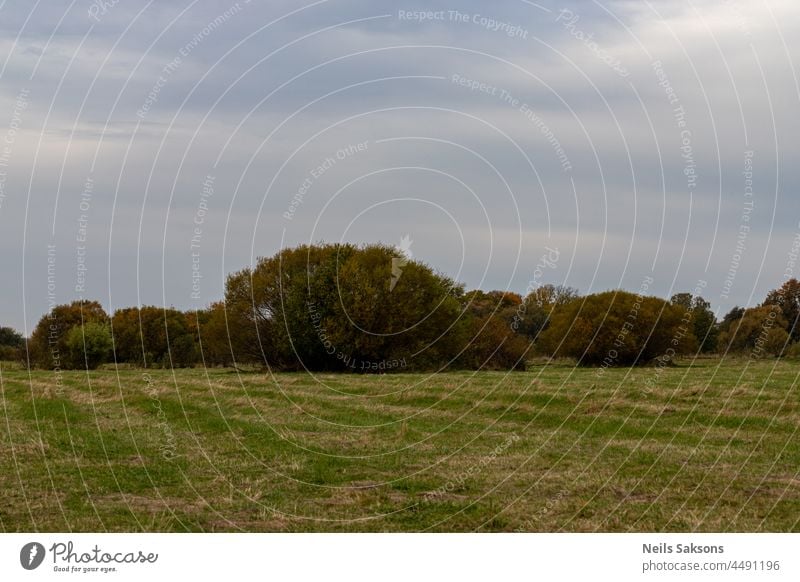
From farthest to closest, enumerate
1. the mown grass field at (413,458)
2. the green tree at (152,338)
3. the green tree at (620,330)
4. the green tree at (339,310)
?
the green tree at (152,338), the green tree at (620,330), the green tree at (339,310), the mown grass field at (413,458)

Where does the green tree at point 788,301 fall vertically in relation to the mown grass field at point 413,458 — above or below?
above

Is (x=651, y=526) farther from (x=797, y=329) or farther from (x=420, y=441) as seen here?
(x=797, y=329)

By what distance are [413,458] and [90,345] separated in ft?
144

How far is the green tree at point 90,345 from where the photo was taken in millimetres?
59656

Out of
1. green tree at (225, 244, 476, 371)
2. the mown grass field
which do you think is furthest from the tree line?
the mown grass field

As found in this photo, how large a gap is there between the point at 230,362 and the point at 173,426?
37322mm

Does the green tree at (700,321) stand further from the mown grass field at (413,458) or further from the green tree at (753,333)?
the mown grass field at (413,458)

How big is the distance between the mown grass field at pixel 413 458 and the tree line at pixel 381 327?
1934 cm

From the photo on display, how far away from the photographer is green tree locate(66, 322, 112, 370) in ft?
196

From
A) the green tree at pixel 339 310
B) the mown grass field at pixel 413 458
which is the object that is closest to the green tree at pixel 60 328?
the green tree at pixel 339 310

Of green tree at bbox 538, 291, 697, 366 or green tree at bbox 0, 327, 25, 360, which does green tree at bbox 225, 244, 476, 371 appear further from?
green tree at bbox 0, 327, 25, 360

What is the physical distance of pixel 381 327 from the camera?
54.9 meters

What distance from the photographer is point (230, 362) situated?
209 ft

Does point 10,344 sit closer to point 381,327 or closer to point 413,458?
point 381,327
